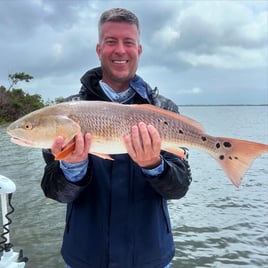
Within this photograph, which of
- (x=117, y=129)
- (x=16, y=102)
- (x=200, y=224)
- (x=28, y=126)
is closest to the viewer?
(x=117, y=129)

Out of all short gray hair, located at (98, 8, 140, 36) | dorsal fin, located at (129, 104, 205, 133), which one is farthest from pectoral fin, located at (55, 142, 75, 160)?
short gray hair, located at (98, 8, 140, 36)

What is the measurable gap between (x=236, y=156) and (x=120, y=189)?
860 millimetres

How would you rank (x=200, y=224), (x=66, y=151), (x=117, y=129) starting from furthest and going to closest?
(x=200, y=224) < (x=117, y=129) < (x=66, y=151)

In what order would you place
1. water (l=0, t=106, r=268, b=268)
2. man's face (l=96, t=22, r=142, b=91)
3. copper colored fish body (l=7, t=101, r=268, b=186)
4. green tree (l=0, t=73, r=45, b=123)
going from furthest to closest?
1. green tree (l=0, t=73, r=45, b=123)
2. water (l=0, t=106, r=268, b=268)
3. man's face (l=96, t=22, r=142, b=91)
4. copper colored fish body (l=7, t=101, r=268, b=186)

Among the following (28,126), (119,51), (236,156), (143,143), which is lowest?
(236,156)

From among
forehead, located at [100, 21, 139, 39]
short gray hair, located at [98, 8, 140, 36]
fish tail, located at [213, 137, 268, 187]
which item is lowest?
fish tail, located at [213, 137, 268, 187]

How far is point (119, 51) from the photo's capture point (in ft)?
9.48

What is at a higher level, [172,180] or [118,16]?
[118,16]

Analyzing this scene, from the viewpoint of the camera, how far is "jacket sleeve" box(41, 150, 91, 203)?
8.94ft

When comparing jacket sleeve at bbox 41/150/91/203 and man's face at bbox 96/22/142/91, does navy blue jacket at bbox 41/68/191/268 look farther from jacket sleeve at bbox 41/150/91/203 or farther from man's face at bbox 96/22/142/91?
man's face at bbox 96/22/142/91

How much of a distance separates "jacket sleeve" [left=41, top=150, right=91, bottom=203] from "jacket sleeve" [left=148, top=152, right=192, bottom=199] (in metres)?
0.48

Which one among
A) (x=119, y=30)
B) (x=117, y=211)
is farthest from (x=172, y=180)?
(x=119, y=30)

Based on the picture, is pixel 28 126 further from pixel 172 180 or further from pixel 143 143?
pixel 172 180

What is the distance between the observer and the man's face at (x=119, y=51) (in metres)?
2.93
